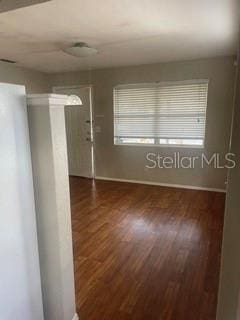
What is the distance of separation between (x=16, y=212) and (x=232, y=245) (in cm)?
107

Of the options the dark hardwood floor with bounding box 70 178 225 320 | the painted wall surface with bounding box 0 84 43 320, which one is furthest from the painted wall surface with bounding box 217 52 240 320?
the painted wall surface with bounding box 0 84 43 320

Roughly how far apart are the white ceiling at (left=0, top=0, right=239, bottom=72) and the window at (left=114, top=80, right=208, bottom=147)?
0.63m

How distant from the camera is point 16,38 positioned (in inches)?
110

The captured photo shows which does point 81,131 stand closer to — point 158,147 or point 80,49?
point 158,147

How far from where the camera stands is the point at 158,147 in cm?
470

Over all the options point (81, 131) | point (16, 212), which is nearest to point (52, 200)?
point (16, 212)

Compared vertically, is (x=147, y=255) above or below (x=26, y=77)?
below

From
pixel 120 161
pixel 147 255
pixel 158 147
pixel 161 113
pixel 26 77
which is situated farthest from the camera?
pixel 120 161

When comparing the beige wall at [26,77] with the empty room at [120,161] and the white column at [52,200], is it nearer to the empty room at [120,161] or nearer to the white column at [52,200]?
the empty room at [120,161]

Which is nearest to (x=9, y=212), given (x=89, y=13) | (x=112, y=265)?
(x=112, y=265)

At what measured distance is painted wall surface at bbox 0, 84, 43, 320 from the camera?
44.7 inches

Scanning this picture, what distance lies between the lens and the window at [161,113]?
4.28m

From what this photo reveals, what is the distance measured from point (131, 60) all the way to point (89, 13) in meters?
2.12

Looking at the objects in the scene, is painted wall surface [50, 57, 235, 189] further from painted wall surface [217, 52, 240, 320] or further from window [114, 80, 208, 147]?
painted wall surface [217, 52, 240, 320]
